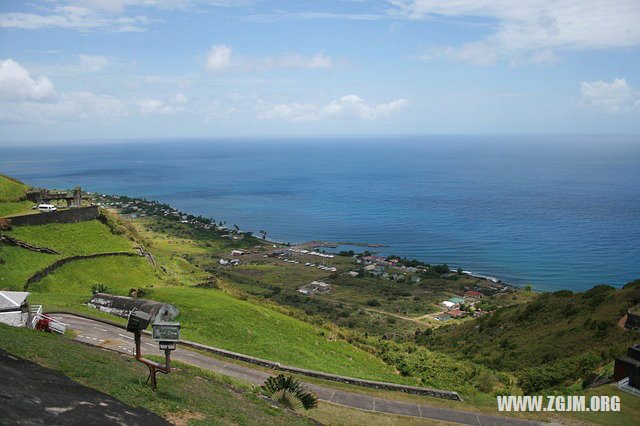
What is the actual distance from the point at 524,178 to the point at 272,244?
132m

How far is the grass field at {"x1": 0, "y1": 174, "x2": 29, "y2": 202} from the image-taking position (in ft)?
132

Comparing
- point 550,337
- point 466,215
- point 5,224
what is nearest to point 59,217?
point 5,224

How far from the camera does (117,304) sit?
2297cm

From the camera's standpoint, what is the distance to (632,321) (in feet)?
90.6

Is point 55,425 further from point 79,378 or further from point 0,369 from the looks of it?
point 79,378

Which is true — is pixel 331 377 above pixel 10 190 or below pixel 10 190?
below

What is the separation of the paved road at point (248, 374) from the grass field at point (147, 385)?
105 inches

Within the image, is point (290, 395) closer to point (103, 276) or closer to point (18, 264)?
point (103, 276)

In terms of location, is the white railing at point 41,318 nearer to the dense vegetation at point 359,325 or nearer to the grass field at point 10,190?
the dense vegetation at point 359,325

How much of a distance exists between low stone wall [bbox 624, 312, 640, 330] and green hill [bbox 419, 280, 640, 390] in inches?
23.2

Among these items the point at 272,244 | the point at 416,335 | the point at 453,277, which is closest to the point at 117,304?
the point at 416,335

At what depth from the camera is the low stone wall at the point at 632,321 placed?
27.3m

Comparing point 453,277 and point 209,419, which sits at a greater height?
point 209,419

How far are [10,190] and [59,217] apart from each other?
356 inches
